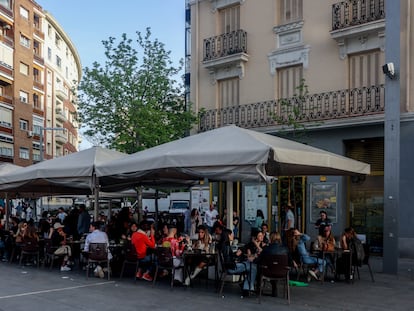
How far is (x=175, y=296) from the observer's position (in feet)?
31.5

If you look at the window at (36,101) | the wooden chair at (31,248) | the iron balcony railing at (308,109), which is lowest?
the wooden chair at (31,248)

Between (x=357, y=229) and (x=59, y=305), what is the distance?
12064mm

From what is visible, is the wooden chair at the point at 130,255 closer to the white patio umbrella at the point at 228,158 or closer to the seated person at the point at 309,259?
the white patio umbrella at the point at 228,158

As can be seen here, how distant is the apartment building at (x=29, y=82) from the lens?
158 ft

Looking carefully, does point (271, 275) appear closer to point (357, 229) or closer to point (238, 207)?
point (357, 229)

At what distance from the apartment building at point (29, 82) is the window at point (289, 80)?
2618cm

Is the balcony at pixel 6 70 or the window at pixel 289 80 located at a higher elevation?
the balcony at pixel 6 70

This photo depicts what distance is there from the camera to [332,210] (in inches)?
717

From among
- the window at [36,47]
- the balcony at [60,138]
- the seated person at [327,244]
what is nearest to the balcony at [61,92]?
the balcony at [60,138]

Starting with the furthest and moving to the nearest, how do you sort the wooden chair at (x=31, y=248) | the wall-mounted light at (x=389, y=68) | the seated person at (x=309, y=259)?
the wooden chair at (x=31, y=248), the wall-mounted light at (x=389, y=68), the seated person at (x=309, y=259)

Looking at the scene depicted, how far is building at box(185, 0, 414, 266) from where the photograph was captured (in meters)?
16.8

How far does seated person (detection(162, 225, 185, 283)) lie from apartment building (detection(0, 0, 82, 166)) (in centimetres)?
3261

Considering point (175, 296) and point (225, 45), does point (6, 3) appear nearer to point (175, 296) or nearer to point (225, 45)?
point (225, 45)

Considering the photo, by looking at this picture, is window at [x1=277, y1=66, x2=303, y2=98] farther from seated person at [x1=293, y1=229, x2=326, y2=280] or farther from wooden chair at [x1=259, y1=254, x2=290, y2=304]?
wooden chair at [x1=259, y1=254, x2=290, y2=304]
